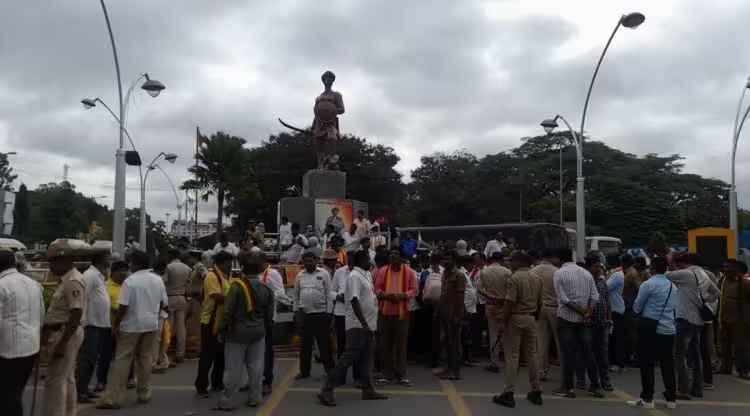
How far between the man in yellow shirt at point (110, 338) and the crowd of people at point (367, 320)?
2 centimetres

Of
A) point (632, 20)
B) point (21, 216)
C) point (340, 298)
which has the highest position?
point (632, 20)

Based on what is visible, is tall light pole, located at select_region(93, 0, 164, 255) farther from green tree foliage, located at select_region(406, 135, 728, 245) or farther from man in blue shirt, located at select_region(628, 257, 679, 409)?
green tree foliage, located at select_region(406, 135, 728, 245)

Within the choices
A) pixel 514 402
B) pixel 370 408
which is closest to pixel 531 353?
pixel 514 402

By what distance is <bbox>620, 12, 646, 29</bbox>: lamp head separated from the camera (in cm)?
1635

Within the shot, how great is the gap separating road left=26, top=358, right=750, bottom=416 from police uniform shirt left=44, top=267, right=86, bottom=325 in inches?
58.4

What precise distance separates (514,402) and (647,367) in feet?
5.13

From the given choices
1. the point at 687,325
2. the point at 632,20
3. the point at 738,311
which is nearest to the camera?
the point at 687,325

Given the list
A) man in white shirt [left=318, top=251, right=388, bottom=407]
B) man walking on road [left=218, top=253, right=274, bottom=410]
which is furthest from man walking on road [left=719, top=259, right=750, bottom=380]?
man walking on road [left=218, top=253, right=274, bottom=410]

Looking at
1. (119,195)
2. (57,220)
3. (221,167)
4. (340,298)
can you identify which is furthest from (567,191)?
(57,220)

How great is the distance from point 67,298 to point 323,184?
13.6 metres

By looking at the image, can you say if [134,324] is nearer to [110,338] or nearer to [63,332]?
[110,338]

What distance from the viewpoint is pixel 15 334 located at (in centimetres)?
467

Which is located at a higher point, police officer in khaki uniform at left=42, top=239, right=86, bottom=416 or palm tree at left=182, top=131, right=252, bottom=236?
palm tree at left=182, top=131, right=252, bottom=236

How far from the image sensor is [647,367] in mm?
7023
